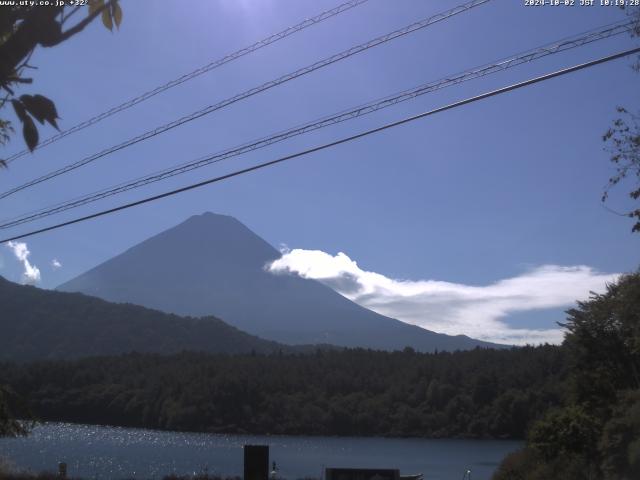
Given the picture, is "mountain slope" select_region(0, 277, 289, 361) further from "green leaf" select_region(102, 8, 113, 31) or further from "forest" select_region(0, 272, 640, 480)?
"green leaf" select_region(102, 8, 113, 31)

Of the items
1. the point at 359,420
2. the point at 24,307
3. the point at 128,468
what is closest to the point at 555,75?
the point at 128,468

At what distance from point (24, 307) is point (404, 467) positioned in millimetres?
120009

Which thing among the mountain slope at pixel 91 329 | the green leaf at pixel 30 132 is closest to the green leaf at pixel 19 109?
the green leaf at pixel 30 132

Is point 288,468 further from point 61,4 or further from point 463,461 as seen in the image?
point 61,4

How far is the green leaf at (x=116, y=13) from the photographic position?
299 cm

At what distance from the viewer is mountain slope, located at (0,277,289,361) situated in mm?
147250

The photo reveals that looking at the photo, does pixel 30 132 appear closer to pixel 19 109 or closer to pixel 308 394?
pixel 19 109

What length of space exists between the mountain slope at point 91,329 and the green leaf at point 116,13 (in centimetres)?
14475

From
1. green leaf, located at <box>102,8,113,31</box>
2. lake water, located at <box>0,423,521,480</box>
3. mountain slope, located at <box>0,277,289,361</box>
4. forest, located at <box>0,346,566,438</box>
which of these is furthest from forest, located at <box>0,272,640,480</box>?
green leaf, located at <box>102,8,113,31</box>

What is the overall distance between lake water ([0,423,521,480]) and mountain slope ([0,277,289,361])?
55.1m

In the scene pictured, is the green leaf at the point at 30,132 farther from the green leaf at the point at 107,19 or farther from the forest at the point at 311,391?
the forest at the point at 311,391

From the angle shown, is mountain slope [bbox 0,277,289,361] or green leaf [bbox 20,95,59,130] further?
mountain slope [bbox 0,277,289,361]

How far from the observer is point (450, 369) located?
100 meters

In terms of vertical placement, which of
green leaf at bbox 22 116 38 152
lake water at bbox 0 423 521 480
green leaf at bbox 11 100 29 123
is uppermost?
green leaf at bbox 11 100 29 123
